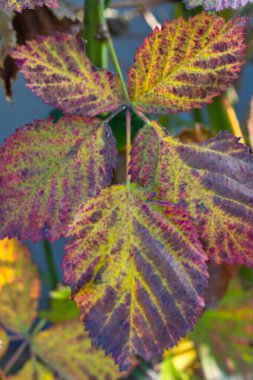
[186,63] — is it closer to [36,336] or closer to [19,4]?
[19,4]

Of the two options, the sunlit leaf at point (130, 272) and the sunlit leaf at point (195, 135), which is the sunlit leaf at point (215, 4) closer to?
the sunlit leaf at point (130, 272)

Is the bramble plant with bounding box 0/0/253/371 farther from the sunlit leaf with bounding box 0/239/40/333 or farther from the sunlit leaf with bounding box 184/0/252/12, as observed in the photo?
the sunlit leaf with bounding box 0/239/40/333

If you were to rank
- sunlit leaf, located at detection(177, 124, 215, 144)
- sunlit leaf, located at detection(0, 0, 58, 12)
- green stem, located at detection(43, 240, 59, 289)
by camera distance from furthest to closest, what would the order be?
green stem, located at detection(43, 240, 59, 289), sunlit leaf, located at detection(177, 124, 215, 144), sunlit leaf, located at detection(0, 0, 58, 12)

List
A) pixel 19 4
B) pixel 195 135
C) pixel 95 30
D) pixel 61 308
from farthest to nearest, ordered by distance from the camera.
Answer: pixel 61 308 < pixel 195 135 < pixel 95 30 < pixel 19 4

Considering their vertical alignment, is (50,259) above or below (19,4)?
below

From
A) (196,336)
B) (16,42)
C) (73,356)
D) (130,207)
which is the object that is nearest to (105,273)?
(130,207)

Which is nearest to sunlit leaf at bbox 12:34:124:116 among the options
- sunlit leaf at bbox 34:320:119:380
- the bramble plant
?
the bramble plant

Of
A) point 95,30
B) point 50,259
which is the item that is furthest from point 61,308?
point 95,30

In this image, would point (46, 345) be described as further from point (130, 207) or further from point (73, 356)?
point (130, 207)
